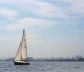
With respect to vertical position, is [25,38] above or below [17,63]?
above

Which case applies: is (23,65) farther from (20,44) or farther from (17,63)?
(20,44)

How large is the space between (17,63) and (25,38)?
9.78m

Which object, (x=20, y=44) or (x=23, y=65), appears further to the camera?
(x=20, y=44)

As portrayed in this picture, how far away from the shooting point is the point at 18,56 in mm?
110375

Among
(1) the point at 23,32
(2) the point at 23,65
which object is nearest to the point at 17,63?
(2) the point at 23,65

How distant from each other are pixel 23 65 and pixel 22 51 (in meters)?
5.88

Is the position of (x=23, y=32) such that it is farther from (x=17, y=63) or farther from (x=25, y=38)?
(x=17, y=63)

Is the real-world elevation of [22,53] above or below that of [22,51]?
below

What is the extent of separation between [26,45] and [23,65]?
26.2 ft

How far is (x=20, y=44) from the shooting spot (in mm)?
111688

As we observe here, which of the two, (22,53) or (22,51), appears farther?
(22,51)

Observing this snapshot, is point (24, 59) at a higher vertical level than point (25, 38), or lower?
lower

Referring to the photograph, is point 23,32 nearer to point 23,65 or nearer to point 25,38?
point 25,38

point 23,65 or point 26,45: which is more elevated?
point 26,45
